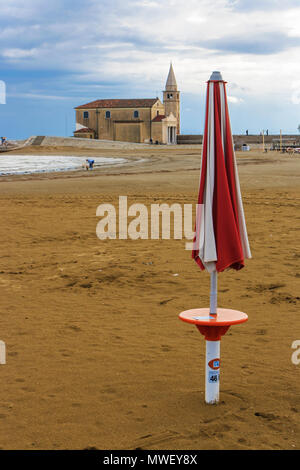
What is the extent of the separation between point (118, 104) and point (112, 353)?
325 feet

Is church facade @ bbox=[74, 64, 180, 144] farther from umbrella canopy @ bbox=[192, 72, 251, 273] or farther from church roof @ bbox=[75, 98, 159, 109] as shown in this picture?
umbrella canopy @ bbox=[192, 72, 251, 273]

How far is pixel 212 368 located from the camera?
13.9 ft

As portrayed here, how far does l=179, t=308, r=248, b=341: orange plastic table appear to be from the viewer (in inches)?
157

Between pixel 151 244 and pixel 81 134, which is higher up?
pixel 81 134

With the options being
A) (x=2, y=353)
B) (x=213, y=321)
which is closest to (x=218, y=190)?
(x=213, y=321)

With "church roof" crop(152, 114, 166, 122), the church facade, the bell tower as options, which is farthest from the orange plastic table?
the bell tower

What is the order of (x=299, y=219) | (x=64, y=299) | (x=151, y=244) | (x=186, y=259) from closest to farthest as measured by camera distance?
(x=64, y=299), (x=186, y=259), (x=151, y=244), (x=299, y=219)

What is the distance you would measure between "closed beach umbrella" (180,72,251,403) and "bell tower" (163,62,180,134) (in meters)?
103

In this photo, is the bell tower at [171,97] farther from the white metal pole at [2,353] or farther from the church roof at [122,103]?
the white metal pole at [2,353]

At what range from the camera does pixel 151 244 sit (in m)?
10.5

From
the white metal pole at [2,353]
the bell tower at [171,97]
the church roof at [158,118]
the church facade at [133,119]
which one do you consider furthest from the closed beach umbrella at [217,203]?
the bell tower at [171,97]

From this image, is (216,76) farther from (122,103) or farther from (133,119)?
(122,103)

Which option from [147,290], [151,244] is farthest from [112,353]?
[151,244]
